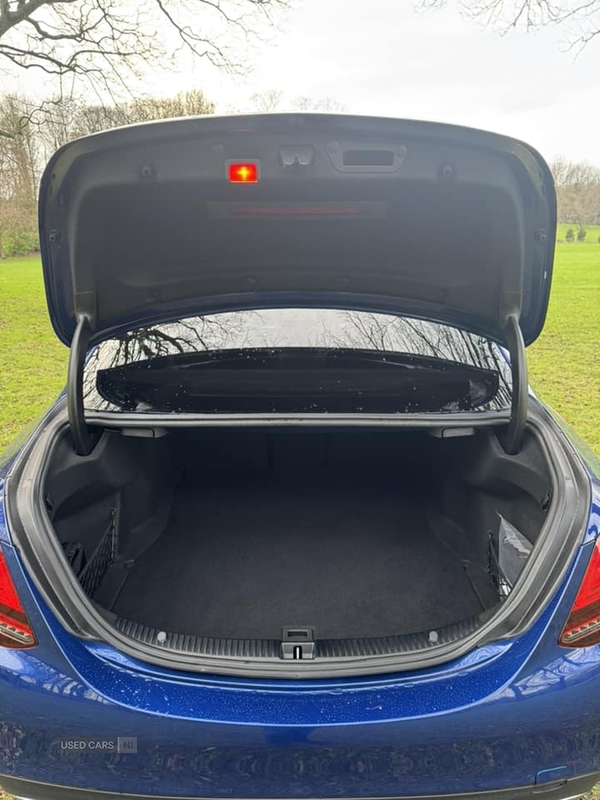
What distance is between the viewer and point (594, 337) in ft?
28.7

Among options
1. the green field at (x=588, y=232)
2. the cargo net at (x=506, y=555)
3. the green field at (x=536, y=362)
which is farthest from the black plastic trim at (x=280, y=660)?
the green field at (x=588, y=232)

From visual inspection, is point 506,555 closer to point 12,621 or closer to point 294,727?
point 294,727

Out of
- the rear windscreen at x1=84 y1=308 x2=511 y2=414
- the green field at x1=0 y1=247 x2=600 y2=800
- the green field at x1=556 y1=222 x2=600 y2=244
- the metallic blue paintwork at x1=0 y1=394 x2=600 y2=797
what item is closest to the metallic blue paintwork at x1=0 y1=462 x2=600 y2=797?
the metallic blue paintwork at x1=0 y1=394 x2=600 y2=797

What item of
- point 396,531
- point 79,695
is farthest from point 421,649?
point 396,531

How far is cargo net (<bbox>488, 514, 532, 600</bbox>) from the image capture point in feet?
5.62

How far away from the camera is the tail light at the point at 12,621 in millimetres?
1240

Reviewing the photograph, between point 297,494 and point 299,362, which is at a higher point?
point 299,362

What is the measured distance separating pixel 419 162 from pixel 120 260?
3.42 feet

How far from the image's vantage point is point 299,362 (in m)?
2.18

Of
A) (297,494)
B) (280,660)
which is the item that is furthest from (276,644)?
(297,494)

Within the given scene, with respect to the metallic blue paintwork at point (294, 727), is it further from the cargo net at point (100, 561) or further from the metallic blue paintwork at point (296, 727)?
the cargo net at point (100, 561)

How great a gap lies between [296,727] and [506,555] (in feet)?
3.17

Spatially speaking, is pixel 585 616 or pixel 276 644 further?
pixel 276 644

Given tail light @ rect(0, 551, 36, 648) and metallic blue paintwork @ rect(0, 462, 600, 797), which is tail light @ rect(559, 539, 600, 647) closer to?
metallic blue paintwork @ rect(0, 462, 600, 797)
